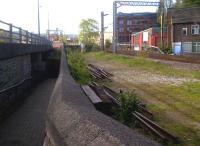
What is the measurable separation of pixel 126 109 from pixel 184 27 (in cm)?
5590

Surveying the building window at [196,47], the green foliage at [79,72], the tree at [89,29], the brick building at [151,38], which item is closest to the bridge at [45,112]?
the green foliage at [79,72]

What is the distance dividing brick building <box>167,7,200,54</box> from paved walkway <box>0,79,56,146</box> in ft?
155

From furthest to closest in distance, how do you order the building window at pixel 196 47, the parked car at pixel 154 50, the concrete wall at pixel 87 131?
the parked car at pixel 154 50 → the building window at pixel 196 47 → the concrete wall at pixel 87 131

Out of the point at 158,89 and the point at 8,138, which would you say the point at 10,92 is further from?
the point at 158,89

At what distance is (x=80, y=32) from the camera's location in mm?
144500

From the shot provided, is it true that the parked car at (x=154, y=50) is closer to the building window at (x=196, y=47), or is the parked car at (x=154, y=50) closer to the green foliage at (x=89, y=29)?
the building window at (x=196, y=47)

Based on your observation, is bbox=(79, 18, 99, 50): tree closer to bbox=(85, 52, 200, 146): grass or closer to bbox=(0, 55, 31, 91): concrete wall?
bbox=(85, 52, 200, 146): grass

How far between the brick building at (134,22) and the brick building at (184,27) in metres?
76.4

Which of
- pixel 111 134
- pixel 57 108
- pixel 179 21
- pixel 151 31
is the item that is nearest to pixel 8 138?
pixel 57 108

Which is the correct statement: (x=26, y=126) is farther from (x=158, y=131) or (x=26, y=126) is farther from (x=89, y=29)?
(x=89, y=29)

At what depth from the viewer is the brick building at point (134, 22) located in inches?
5719

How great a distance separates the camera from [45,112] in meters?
17.1

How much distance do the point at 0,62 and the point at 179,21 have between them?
53377mm

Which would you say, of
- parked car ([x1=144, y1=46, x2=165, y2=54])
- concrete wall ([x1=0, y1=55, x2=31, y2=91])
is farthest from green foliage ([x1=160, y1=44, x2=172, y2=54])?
concrete wall ([x1=0, y1=55, x2=31, y2=91])
